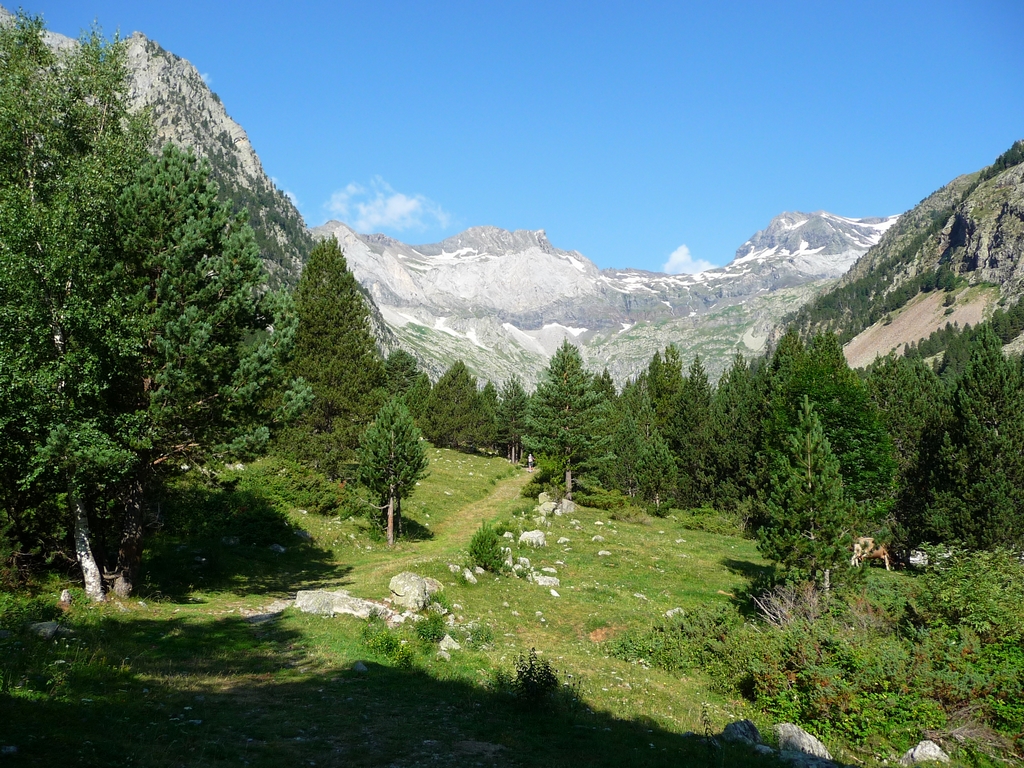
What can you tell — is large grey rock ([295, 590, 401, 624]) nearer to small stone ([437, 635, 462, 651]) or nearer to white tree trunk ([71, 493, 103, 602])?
small stone ([437, 635, 462, 651])

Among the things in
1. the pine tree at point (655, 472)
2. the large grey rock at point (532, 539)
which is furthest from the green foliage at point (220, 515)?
the pine tree at point (655, 472)

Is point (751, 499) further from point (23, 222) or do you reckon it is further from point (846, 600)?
point (23, 222)

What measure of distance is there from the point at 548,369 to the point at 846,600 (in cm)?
3197

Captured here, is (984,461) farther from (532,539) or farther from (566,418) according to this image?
(566,418)

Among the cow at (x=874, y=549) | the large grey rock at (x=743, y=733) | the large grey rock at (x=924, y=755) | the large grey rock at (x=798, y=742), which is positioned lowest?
the cow at (x=874, y=549)

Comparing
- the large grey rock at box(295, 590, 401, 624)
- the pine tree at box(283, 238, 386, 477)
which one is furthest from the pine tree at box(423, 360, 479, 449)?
the large grey rock at box(295, 590, 401, 624)

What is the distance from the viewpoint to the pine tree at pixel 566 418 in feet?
152

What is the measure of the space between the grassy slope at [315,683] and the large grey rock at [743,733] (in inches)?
33.0

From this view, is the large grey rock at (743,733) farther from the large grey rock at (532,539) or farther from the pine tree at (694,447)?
the pine tree at (694,447)

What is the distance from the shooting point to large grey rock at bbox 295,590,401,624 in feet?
56.4

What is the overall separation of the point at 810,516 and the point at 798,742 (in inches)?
505

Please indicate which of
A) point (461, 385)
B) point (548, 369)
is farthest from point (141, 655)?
point (461, 385)

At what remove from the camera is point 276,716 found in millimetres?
9891

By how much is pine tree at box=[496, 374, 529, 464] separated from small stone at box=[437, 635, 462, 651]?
64.7m
